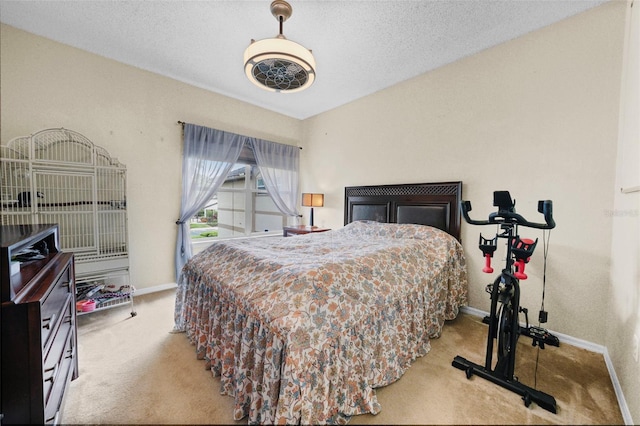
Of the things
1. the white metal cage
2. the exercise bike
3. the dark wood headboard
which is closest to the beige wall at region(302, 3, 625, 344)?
the dark wood headboard

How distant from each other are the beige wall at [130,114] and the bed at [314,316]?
1364mm

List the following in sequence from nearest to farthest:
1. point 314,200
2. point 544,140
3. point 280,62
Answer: point 280,62
point 544,140
point 314,200

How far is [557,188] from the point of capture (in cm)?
216

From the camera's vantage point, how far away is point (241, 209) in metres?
4.28

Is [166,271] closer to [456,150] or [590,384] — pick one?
[456,150]

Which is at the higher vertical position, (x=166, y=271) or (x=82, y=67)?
(x=82, y=67)

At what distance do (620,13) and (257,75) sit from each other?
9.39 ft

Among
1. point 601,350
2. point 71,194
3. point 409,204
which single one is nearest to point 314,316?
point 409,204

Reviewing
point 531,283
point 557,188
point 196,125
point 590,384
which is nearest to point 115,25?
point 196,125

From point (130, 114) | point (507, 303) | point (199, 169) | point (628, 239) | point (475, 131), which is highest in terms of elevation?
point (130, 114)

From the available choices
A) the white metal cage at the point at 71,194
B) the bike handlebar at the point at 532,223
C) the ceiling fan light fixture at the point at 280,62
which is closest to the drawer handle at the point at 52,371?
the white metal cage at the point at 71,194

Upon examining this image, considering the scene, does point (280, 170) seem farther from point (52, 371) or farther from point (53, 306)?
point (52, 371)

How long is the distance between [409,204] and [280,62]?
2114 mm

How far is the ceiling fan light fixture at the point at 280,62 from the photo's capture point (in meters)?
1.78
